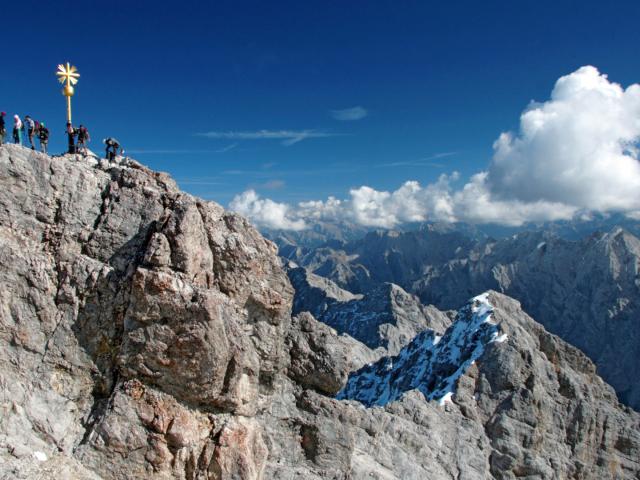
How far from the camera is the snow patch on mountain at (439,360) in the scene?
98438 millimetres

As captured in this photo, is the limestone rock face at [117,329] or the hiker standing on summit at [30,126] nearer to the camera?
the limestone rock face at [117,329]

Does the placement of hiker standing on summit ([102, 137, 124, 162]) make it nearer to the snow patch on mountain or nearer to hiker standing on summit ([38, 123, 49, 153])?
hiker standing on summit ([38, 123, 49, 153])

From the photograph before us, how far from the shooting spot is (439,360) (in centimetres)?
10925

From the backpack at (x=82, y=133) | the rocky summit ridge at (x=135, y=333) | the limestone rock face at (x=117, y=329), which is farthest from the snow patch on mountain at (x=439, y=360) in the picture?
the backpack at (x=82, y=133)

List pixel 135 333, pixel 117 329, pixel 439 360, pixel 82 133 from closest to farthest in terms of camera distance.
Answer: pixel 135 333, pixel 117 329, pixel 82 133, pixel 439 360

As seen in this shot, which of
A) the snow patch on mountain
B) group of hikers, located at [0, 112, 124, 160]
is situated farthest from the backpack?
the snow patch on mountain

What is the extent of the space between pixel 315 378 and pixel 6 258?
2567 cm

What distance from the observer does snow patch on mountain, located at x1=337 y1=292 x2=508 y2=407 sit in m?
98.4

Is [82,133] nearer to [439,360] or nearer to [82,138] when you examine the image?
[82,138]

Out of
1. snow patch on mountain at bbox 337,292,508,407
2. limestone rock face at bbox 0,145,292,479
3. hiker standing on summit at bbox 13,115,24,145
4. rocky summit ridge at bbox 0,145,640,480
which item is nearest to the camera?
rocky summit ridge at bbox 0,145,640,480

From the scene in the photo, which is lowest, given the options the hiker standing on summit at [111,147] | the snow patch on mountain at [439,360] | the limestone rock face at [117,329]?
the snow patch on mountain at [439,360]

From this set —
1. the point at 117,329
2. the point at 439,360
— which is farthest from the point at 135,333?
the point at 439,360

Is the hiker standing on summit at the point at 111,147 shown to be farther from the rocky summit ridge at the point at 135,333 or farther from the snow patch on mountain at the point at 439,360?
the snow patch on mountain at the point at 439,360

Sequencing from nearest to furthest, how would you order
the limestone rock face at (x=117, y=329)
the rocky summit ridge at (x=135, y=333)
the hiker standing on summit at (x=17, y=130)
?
1. the rocky summit ridge at (x=135, y=333)
2. the limestone rock face at (x=117, y=329)
3. the hiker standing on summit at (x=17, y=130)
